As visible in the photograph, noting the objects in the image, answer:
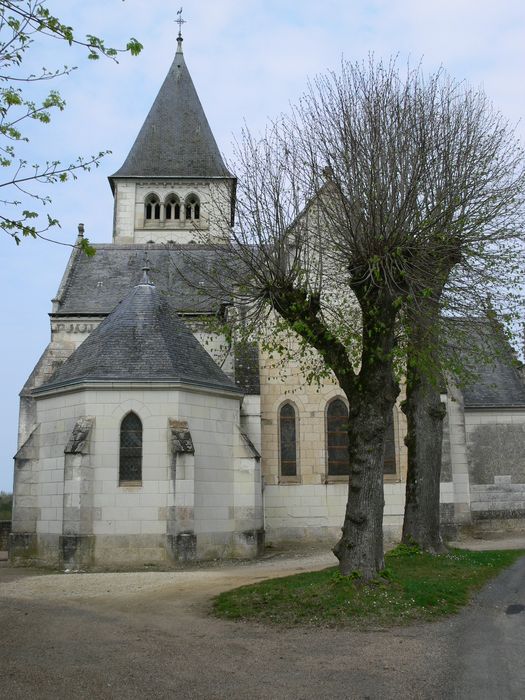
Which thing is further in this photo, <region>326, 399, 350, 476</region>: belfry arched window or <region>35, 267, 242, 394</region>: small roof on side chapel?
<region>326, 399, 350, 476</region>: belfry arched window

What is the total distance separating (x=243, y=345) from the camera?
1429 cm

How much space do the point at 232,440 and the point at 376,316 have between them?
8393mm

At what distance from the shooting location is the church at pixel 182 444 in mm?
17016

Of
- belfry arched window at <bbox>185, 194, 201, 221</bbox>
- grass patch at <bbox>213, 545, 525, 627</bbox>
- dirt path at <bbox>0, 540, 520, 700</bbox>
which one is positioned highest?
belfry arched window at <bbox>185, 194, 201, 221</bbox>

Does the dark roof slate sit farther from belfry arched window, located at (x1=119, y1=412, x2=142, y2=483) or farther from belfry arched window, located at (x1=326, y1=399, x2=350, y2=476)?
belfry arched window, located at (x1=119, y1=412, x2=142, y2=483)

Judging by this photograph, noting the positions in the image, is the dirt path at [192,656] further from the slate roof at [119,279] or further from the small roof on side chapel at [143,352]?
the slate roof at [119,279]

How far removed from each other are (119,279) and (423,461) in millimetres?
14540

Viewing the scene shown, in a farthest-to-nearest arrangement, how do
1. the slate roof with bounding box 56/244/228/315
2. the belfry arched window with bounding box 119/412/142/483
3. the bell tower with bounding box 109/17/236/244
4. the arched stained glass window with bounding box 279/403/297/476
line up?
the bell tower with bounding box 109/17/236/244 < the slate roof with bounding box 56/244/228/315 < the arched stained glass window with bounding box 279/403/297/476 < the belfry arched window with bounding box 119/412/142/483

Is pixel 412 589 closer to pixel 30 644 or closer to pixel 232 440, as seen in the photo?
pixel 30 644

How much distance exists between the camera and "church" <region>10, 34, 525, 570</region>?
17016 mm

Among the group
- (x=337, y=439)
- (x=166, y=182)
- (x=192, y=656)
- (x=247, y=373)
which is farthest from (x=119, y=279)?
(x=192, y=656)

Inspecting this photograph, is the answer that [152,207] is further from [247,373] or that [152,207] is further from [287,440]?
[287,440]

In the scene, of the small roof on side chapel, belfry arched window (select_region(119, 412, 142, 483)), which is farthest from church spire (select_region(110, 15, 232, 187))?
belfry arched window (select_region(119, 412, 142, 483))

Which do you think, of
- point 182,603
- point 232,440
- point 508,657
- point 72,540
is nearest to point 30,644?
point 182,603
